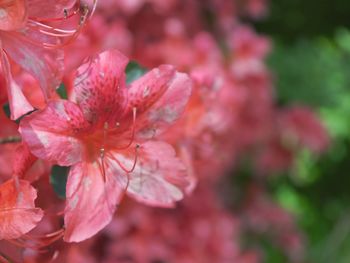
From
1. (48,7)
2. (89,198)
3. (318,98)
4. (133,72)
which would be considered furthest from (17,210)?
(318,98)

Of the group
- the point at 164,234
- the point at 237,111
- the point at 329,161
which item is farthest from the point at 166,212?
the point at 329,161

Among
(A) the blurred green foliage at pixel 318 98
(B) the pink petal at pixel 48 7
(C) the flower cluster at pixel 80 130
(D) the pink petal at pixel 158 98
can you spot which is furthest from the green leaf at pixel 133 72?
(A) the blurred green foliage at pixel 318 98

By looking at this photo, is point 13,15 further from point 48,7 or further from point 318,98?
point 318,98

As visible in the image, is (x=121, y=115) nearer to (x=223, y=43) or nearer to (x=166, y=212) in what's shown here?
(x=166, y=212)

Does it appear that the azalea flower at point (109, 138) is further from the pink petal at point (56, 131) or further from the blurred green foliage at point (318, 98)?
the blurred green foliage at point (318, 98)

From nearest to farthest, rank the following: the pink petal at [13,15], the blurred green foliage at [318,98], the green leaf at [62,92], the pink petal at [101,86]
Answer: the pink petal at [13,15], the pink petal at [101,86], the green leaf at [62,92], the blurred green foliage at [318,98]
